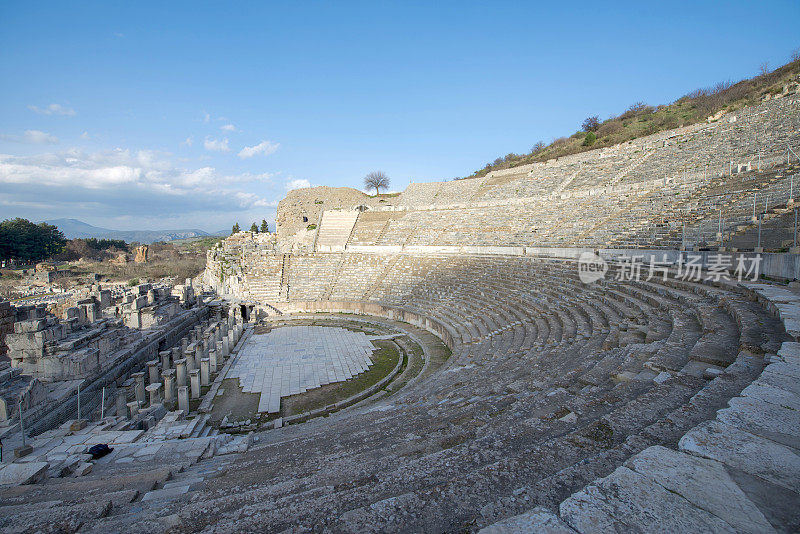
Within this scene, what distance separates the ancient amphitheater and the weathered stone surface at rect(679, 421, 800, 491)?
0.01m

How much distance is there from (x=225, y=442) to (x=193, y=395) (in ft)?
13.3

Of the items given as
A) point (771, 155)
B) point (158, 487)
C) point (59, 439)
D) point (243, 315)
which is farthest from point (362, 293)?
point (771, 155)

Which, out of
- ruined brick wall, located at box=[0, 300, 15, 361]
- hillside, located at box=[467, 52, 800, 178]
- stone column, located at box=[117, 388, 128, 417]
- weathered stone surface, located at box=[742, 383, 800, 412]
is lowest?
stone column, located at box=[117, 388, 128, 417]

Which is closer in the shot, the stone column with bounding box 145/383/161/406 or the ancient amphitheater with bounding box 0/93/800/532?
the ancient amphitheater with bounding box 0/93/800/532

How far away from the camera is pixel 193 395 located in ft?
29.5

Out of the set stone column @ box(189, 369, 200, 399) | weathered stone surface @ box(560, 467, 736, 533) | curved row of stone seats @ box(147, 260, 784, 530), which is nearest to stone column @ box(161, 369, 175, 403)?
stone column @ box(189, 369, 200, 399)

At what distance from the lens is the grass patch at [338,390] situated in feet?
27.3

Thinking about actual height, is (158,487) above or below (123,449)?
above

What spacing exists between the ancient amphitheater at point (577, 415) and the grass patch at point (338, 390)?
586 mm

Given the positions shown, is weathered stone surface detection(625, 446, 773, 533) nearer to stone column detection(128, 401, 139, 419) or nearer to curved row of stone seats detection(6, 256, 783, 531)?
curved row of stone seats detection(6, 256, 783, 531)

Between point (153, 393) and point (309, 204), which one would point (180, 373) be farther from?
point (309, 204)

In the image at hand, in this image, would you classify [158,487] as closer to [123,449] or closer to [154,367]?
[123,449]

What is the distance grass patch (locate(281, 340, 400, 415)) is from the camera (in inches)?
328

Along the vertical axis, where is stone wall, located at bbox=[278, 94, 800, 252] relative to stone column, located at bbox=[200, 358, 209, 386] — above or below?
above
